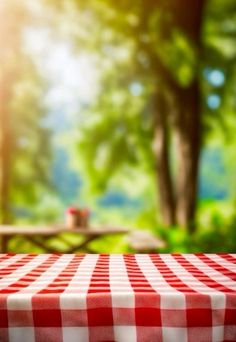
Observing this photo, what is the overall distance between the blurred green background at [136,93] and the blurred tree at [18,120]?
1.1 inches

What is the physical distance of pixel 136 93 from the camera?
33.1 feet

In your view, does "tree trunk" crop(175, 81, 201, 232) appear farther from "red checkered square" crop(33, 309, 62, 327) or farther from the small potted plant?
"red checkered square" crop(33, 309, 62, 327)

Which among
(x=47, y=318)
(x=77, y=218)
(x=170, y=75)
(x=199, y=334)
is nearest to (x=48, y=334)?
(x=47, y=318)

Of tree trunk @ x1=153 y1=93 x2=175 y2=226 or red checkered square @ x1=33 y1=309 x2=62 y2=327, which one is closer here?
red checkered square @ x1=33 y1=309 x2=62 y2=327

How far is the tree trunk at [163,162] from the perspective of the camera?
8828 mm

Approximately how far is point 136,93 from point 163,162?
1787mm

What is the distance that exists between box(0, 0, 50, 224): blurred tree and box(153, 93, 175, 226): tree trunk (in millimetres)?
2748

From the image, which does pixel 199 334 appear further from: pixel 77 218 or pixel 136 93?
pixel 136 93

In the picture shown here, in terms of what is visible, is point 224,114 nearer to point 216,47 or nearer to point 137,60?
point 216,47

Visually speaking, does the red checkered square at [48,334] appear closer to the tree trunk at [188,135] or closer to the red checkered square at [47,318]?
the red checkered square at [47,318]

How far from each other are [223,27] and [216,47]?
2.12ft

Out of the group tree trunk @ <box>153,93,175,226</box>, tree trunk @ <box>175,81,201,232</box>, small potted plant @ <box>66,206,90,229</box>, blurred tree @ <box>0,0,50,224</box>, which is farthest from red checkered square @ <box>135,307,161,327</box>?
blurred tree @ <box>0,0,50,224</box>

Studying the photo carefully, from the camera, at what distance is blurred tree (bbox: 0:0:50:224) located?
9.32 m

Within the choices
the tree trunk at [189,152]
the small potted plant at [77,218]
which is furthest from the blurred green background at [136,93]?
the small potted plant at [77,218]
